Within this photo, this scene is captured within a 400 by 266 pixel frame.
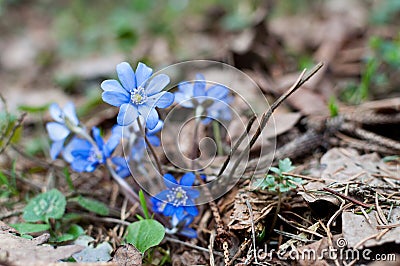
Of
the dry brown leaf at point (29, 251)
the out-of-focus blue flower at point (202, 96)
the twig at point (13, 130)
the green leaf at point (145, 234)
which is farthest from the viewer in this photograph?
the twig at point (13, 130)

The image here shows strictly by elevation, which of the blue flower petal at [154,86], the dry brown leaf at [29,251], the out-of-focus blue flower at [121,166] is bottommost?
the dry brown leaf at [29,251]

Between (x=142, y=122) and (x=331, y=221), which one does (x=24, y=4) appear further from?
(x=331, y=221)

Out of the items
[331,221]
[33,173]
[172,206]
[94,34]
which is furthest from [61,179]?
[94,34]

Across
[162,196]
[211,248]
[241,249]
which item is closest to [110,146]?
[162,196]

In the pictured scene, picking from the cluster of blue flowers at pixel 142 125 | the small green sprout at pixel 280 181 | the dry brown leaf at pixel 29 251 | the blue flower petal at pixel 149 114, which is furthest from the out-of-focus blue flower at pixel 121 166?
the small green sprout at pixel 280 181

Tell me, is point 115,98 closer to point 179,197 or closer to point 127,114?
point 127,114

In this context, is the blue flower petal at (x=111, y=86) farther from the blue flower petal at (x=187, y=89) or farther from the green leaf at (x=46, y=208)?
the green leaf at (x=46, y=208)
